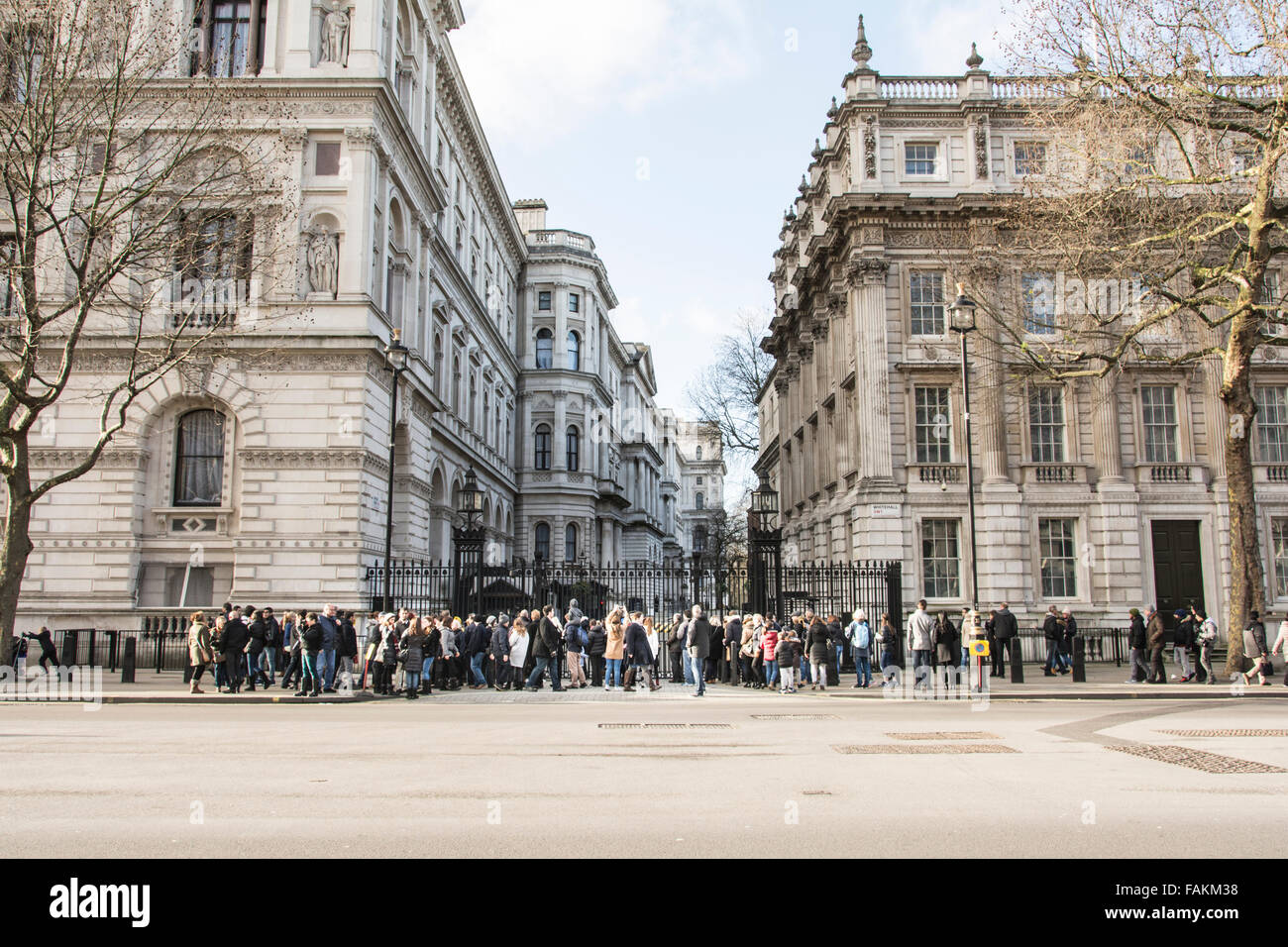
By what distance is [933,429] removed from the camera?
105ft

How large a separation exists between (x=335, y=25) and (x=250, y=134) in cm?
430

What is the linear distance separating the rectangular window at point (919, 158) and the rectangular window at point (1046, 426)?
8.14 meters

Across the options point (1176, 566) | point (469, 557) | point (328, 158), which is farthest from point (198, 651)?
point (1176, 566)

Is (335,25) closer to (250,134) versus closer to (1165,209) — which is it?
(250,134)

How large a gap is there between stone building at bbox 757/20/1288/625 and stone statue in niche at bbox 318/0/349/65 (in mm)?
A: 15880

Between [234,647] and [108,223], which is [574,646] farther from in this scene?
[108,223]

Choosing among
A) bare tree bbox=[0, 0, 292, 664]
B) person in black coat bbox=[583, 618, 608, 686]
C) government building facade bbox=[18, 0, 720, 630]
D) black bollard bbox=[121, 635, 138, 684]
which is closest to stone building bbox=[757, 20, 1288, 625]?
person in black coat bbox=[583, 618, 608, 686]

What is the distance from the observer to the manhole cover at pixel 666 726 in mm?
13578

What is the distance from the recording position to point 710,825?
22.7ft

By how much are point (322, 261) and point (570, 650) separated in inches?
545

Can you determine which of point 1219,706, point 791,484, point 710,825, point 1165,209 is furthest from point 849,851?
point 791,484

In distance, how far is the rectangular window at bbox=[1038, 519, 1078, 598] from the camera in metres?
31.2

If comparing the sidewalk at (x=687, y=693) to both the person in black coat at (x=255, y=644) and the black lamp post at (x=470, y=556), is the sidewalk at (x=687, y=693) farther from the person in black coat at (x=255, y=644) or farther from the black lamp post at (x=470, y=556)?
the black lamp post at (x=470, y=556)

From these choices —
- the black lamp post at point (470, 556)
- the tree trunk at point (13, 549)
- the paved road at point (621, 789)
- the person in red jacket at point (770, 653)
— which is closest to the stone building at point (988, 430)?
the person in red jacket at point (770, 653)
